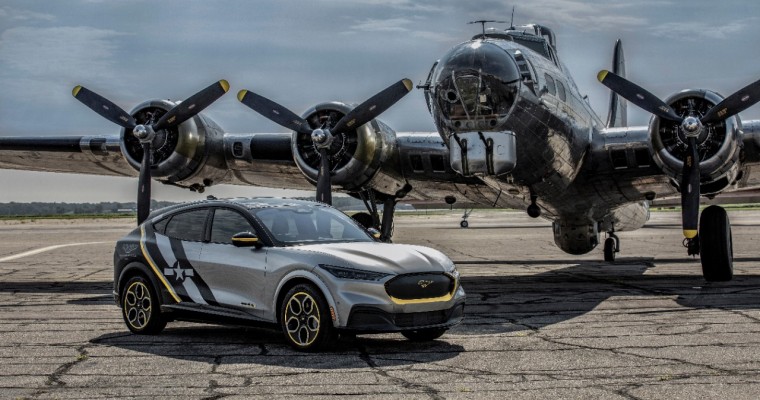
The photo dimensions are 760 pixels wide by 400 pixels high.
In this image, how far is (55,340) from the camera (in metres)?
9.46

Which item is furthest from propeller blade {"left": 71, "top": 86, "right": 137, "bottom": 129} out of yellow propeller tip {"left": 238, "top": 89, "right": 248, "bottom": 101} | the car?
the car

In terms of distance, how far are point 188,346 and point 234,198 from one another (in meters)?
1.94

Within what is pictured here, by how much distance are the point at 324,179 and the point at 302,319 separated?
9.04m

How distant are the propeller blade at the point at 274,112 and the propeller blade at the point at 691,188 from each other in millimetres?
7355

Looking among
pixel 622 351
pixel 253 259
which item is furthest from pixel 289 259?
pixel 622 351

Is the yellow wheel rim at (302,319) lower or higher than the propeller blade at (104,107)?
lower

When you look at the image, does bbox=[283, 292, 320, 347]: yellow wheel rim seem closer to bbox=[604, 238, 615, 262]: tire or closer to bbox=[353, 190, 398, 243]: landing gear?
bbox=[353, 190, 398, 243]: landing gear

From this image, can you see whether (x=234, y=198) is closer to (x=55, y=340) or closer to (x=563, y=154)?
(x=55, y=340)

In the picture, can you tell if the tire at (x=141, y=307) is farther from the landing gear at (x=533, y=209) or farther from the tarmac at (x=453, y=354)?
the landing gear at (x=533, y=209)

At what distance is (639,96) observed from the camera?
15695mm

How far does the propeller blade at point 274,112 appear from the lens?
1809 centimetres

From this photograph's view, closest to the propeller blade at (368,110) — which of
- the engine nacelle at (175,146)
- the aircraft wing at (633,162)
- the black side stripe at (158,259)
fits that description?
the engine nacelle at (175,146)

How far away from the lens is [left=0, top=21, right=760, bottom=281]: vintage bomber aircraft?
45.8 ft

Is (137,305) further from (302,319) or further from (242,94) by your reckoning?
(242,94)
